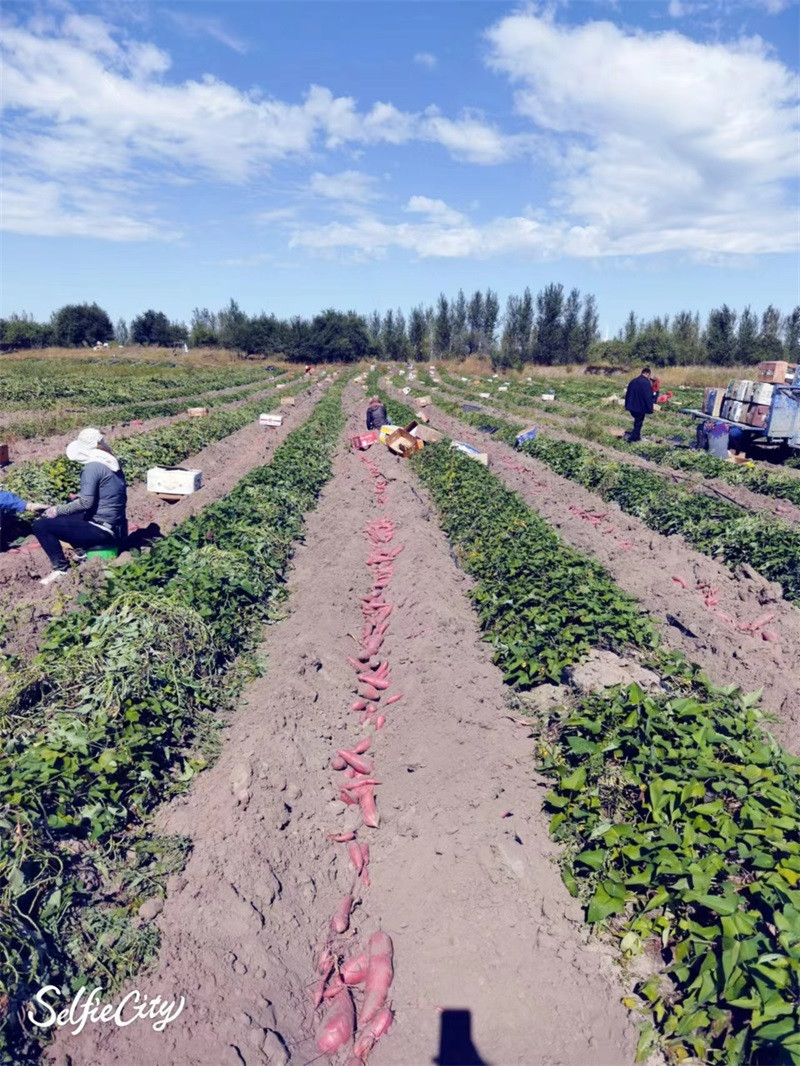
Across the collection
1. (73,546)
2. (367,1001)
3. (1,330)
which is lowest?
(367,1001)

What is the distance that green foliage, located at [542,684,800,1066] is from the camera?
9.57 ft

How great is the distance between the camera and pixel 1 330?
244 ft

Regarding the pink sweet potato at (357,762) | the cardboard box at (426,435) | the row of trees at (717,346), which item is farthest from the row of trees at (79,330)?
the pink sweet potato at (357,762)

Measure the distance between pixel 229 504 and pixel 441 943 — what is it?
7.41 meters

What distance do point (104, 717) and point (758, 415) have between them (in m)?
17.7

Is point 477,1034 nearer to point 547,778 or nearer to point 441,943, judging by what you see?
point 441,943

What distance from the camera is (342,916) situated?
3.97m

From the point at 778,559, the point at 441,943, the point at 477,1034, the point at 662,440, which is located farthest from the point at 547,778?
the point at 662,440

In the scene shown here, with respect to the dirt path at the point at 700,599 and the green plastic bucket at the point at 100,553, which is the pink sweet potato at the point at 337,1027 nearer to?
the dirt path at the point at 700,599

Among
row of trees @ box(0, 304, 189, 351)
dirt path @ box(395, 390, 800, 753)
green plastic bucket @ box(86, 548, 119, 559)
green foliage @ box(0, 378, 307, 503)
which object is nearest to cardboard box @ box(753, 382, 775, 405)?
dirt path @ box(395, 390, 800, 753)

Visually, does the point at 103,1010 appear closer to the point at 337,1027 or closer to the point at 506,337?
the point at 337,1027

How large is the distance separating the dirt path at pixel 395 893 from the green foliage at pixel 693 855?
24cm

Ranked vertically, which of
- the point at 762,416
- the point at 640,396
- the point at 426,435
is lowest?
the point at 426,435

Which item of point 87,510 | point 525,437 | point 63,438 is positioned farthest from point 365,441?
point 87,510
